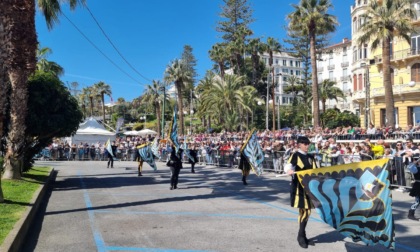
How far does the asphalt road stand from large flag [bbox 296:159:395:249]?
0.77 m

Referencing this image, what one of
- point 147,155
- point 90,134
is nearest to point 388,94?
point 147,155

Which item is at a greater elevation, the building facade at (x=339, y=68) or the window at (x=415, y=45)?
the building facade at (x=339, y=68)

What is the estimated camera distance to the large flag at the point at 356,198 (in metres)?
5.50

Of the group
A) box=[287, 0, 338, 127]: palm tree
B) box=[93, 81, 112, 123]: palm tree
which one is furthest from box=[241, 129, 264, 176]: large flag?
box=[93, 81, 112, 123]: palm tree

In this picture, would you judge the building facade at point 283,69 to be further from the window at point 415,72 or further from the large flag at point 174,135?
the large flag at point 174,135

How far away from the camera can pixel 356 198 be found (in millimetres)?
5855

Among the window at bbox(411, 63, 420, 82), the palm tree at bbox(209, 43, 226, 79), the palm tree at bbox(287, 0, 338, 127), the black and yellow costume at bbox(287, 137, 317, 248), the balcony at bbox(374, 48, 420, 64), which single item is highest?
the palm tree at bbox(209, 43, 226, 79)

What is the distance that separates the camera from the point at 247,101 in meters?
51.9

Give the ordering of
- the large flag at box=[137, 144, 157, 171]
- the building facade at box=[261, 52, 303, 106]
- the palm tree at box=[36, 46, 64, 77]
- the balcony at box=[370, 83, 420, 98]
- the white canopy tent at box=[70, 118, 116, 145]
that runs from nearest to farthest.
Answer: the large flag at box=[137, 144, 157, 171]
the palm tree at box=[36, 46, 64, 77]
the balcony at box=[370, 83, 420, 98]
the white canopy tent at box=[70, 118, 116, 145]
the building facade at box=[261, 52, 303, 106]

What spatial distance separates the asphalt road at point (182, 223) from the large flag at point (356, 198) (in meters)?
0.77

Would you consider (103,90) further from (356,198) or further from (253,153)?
(356,198)

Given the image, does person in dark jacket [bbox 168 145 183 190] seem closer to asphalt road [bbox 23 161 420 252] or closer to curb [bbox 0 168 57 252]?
asphalt road [bbox 23 161 420 252]

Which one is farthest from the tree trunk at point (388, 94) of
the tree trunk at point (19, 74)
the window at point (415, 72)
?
the tree trunk at point (19, 74)

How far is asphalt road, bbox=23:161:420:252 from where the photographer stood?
6645 mm
